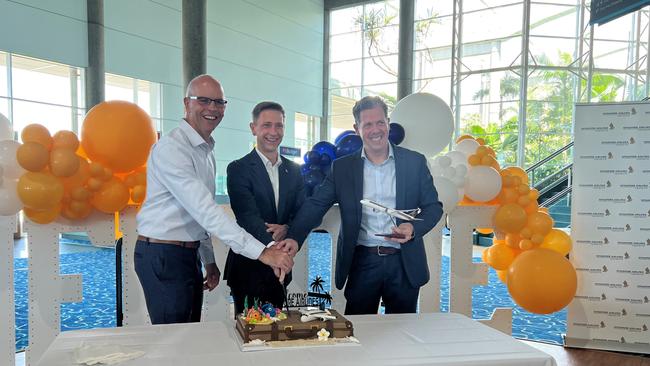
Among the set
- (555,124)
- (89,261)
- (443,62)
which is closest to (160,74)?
(89,261)

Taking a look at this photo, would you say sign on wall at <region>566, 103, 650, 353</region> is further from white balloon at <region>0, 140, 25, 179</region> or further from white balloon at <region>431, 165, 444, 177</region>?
white balloon at <region>0, 140, 25, 179</region>

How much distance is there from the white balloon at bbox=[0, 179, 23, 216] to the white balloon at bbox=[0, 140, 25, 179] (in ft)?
0.15

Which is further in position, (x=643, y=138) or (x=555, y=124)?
(x=555, y=124)

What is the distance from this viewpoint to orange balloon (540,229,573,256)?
3562 millimetres

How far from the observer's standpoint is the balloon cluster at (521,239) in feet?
10.8

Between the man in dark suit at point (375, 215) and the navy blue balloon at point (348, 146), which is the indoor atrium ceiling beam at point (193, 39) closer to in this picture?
the navy blue balloon at point (348, 146)

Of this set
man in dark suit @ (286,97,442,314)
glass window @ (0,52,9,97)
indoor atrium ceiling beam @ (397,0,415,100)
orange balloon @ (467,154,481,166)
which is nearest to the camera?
man in dark suit @ (286,97,442,314)

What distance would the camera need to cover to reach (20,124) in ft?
29.8

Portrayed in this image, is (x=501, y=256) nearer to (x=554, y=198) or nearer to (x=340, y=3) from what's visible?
(x=554, y=198)

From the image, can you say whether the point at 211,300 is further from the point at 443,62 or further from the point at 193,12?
the point at 443,62

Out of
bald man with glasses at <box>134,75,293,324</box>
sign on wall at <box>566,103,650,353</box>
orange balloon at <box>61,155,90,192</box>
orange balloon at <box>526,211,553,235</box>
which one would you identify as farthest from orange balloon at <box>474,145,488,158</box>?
orange balloon at <box>61,155,90,192</box>

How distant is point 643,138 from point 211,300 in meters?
3.50

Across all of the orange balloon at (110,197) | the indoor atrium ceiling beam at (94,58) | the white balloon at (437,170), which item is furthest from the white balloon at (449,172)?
the indoor atrium ceiling beam at (94,58)

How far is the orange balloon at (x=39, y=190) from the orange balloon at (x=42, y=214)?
74 millimetres
